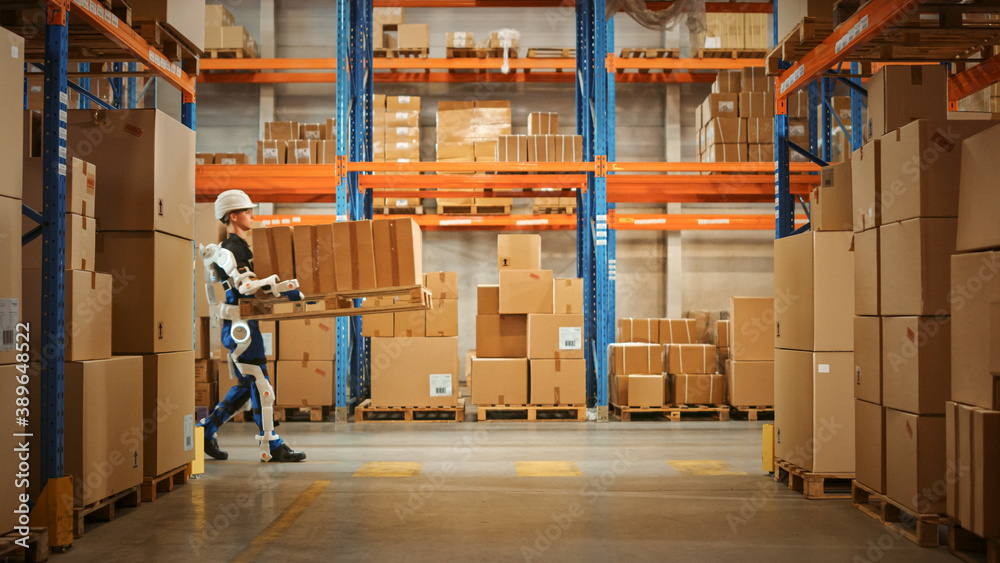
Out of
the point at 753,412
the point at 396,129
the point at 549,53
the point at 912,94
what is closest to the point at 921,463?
the point at 912,94

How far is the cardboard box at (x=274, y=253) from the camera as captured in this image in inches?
225

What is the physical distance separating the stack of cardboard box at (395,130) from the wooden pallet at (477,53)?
4.55 ft

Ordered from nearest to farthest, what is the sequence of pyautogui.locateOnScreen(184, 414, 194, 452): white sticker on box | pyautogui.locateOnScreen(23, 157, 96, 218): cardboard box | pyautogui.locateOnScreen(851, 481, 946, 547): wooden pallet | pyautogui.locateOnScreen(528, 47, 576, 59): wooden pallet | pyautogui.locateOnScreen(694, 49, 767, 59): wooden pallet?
1. pyautogui.locateOnScreen(851, 481, 946, 547): wooden pallet
2. pyautogui.locateOnScreen(23, 157, 96, 218): cardboard box
3. pyautogui.locateOnScreen(184, 414, 194, 452): white sticker on box
4. pyautogui.locateOnScreen(694, 49, 767, 59): wooden pallet
5. pyautogui.locateOnScreen(528, 47, 576, 59): wooden pallet

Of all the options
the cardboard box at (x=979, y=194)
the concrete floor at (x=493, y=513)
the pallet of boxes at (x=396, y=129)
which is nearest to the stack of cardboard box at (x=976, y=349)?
the cardboard box at (x=979, y=194)

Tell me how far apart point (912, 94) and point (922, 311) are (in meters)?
1.39

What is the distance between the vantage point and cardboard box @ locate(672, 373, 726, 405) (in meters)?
9.19

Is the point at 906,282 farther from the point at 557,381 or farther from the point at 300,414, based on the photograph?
the point at 300,414

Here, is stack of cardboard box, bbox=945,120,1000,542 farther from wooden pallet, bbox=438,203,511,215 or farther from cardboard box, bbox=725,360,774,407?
wooden pallet, bbox=438,203,511,215

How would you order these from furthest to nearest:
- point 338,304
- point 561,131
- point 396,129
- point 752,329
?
point 561,131
point 396,129
point 752,329
point 338,304

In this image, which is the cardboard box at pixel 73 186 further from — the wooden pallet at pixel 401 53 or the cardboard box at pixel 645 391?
the wooden pallet at pixel 401 53

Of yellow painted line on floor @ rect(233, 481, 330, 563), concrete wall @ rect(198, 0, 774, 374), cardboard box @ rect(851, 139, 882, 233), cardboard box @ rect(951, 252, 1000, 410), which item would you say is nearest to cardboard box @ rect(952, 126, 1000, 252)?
cardboard box @ rect(951, 252, 1000, 410)

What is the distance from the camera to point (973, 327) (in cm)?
349

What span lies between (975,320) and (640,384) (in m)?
5.69

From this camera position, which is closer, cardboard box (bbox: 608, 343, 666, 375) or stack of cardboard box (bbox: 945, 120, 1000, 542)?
stack of cardboard box (bbox: 945, 120, 1000, 542)
